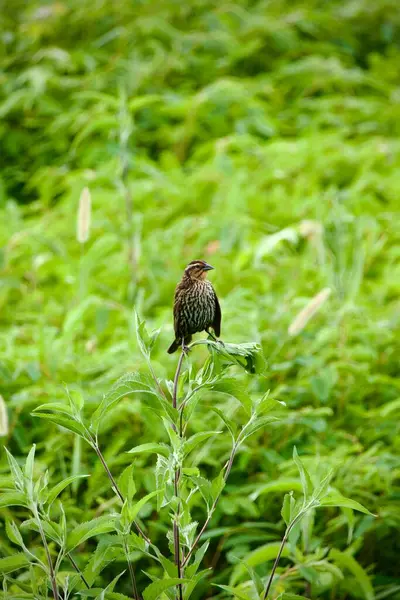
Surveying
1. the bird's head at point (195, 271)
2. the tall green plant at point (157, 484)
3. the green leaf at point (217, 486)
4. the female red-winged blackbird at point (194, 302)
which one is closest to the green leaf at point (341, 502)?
the tall green plant at point (157, 484)

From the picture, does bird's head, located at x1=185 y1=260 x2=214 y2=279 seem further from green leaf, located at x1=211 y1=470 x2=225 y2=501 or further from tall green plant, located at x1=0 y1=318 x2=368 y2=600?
green leaf, located at x1=211 y1=470 x2=225 y2=501

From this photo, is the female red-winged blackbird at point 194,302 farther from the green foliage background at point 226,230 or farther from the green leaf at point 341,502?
the green foliage background at point 226,230

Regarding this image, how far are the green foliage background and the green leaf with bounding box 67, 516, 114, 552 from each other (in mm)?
647

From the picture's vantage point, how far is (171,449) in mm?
1623

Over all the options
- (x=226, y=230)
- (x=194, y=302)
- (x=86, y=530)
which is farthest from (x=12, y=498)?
(x=226, y=230)

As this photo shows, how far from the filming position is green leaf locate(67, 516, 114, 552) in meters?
1.59

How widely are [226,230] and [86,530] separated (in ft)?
10.0

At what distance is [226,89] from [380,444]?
12.6ft

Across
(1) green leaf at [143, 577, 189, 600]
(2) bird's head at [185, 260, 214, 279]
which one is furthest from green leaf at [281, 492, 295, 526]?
(2) bird's head at [185, 260, 214, 279]

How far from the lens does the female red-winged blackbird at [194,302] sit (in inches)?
65.4

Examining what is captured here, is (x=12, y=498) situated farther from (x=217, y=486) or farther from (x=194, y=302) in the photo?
(x=194, y=302)

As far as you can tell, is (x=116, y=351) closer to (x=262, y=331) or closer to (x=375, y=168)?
(x=262, y=331)

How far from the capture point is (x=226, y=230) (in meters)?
4.59

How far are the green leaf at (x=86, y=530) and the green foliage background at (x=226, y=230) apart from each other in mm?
647
